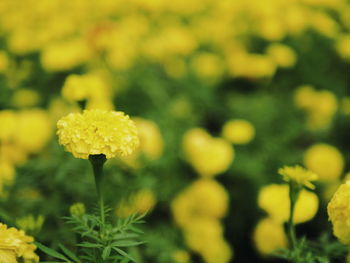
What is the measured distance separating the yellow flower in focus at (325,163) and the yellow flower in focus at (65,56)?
129 cm

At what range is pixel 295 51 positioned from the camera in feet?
9.78

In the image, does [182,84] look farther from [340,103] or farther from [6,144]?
[6,144]

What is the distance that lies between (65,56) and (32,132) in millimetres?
817

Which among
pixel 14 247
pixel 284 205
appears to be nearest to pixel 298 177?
pixel 284 205

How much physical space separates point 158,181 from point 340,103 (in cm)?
132

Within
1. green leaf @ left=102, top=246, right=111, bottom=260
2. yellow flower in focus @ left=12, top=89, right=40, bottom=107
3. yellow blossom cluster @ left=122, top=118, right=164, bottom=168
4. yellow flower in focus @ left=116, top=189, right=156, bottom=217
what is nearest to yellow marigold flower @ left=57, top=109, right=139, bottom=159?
green leaf @ left=102, top=246, right=111, bottom=260

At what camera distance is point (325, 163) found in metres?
2.02

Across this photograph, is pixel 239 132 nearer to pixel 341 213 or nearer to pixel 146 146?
pixel 146 146

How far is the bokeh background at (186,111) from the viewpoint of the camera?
1601 mm

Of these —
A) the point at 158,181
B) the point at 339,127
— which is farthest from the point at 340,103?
the point at 158,181

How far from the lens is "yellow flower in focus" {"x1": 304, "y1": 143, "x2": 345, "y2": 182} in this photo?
6.63 ft

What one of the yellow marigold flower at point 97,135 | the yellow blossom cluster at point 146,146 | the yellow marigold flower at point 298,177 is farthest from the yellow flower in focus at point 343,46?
the yellow marigold flower at point 97,135

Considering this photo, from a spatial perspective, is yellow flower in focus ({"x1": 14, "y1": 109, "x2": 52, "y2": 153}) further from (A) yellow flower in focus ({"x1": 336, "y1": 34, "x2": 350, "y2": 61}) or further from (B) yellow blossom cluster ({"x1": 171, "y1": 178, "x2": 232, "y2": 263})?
(A) yellow flower in focus ({"x1": 336, "y1": 34, "x2": 350, "y2": 61})

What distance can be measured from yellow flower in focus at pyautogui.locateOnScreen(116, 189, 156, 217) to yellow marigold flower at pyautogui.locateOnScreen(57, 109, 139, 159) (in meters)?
0.54
